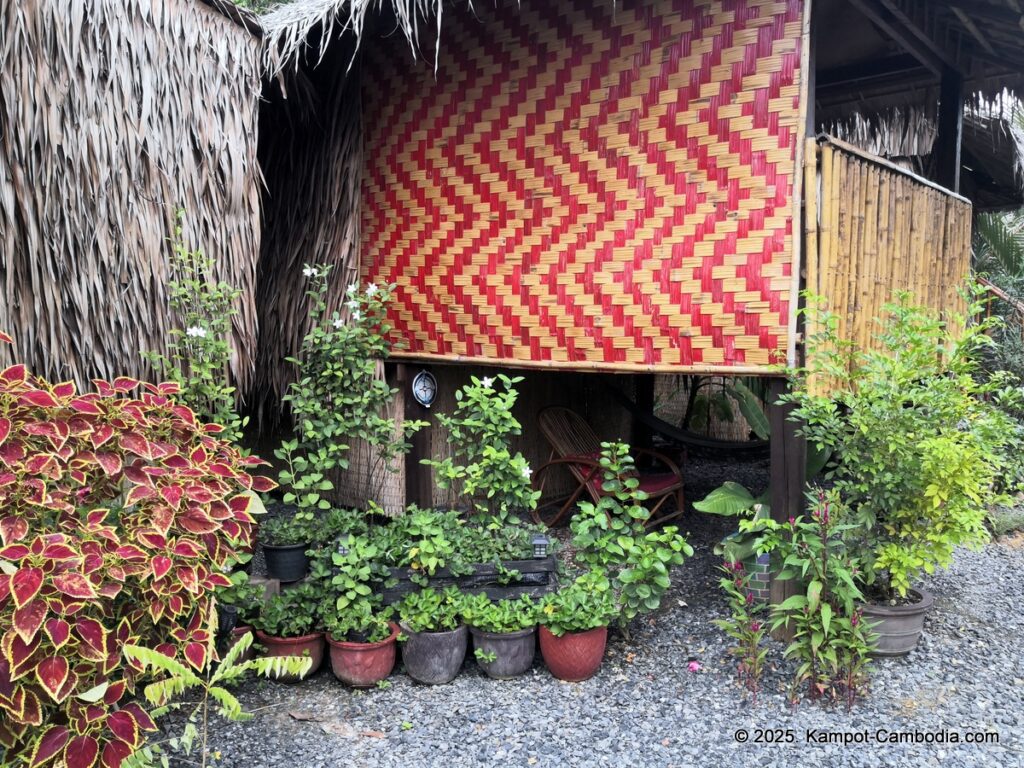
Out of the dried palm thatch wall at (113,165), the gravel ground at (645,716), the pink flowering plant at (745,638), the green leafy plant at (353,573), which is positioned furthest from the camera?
the green leafy plant at (353,573)

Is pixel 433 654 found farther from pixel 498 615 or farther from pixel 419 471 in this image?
pixel 419 471

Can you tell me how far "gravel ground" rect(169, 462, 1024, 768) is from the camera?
2.18 metres

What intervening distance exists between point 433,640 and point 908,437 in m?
1.76

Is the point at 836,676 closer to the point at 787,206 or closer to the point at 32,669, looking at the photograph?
the point at 787,206

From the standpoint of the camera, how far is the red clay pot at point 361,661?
2.55 m

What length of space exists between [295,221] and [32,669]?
111 inches

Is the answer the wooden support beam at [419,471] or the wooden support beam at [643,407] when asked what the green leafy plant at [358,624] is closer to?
the wooden support beam at [419,471]

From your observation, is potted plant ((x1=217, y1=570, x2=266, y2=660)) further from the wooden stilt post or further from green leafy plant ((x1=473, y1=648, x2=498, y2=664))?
the wooden stilt post

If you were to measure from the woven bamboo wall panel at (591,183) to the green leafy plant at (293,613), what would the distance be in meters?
1.31

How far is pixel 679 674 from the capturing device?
2666 mm

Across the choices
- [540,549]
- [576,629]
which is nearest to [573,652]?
[576,629]

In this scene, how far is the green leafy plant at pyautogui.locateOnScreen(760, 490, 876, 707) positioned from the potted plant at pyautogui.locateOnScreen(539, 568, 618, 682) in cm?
58

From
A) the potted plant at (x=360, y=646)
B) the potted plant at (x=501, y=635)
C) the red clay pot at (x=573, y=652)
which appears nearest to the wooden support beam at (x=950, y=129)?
the red clay pot at (x=573, y=652)

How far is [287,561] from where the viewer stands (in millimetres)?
3025
